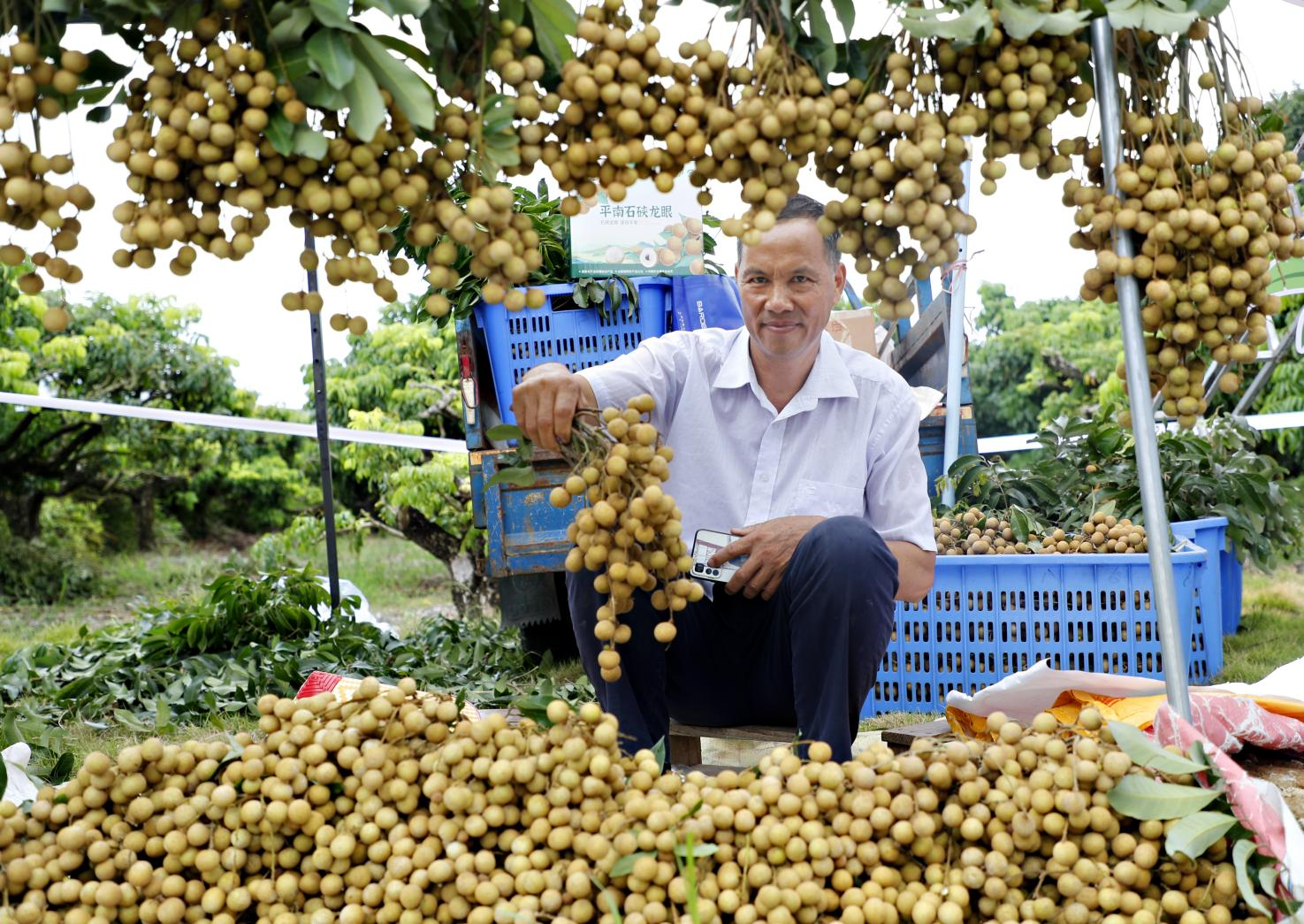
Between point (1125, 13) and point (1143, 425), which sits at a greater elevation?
point (1125, 13)

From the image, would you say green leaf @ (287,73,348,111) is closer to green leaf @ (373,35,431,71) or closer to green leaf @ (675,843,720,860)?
green leaf @ (373,35,431,71)

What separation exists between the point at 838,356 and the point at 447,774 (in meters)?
1.22

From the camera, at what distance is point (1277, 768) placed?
1.67m

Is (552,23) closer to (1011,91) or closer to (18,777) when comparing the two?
(1011,91)

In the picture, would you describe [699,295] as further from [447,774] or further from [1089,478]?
[447,774]

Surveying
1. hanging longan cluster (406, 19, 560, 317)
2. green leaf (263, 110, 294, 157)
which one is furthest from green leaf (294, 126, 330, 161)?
hanging longan cluster (406, 19, 560, 317)

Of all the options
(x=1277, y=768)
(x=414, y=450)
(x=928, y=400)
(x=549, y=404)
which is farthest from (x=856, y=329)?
(x=414, y=450)

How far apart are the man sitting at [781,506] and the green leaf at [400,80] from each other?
1.76 feet

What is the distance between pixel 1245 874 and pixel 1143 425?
0.47 meters

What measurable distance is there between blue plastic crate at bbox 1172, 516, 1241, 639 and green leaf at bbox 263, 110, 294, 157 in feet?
9.09

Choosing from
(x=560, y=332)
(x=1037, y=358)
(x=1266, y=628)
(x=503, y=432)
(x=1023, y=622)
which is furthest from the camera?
(x=1037, y=358)

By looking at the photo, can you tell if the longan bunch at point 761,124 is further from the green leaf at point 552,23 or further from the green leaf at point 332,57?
the green leaf at point 332,57

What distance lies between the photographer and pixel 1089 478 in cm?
372

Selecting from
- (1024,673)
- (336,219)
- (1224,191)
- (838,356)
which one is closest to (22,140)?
(336,219)
